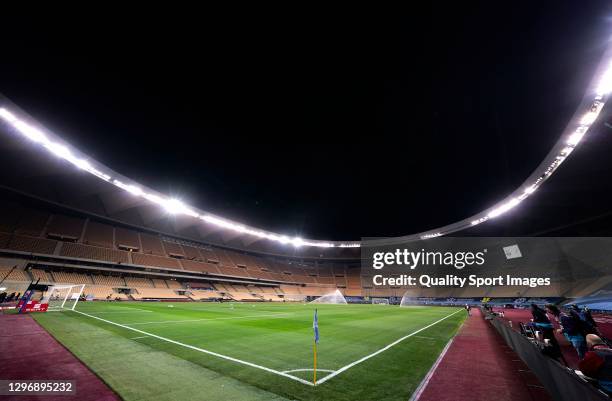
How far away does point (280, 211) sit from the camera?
145 ft

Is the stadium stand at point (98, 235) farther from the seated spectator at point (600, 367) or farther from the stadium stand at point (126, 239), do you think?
the seated spectator at point (600, 367)

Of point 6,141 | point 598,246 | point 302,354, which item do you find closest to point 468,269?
point 598,246

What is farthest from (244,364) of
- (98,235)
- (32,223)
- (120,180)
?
(98,235)

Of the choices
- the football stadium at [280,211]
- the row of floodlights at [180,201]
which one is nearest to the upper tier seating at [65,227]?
the football stadium at [280,211]

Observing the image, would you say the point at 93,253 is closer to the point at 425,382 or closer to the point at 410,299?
the point at 425,382

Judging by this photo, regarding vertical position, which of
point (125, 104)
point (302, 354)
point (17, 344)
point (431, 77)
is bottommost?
point (17, 344)

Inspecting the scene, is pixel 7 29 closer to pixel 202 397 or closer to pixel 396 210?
pixel 202 397

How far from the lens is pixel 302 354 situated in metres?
8.00

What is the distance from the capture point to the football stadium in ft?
20.2

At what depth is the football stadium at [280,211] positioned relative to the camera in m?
6.15

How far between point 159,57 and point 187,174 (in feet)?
56.3

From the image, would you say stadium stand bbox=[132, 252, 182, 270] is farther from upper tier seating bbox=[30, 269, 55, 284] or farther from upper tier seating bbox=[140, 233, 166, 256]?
upper tier seating bbox=[30, 269, 55, 284]

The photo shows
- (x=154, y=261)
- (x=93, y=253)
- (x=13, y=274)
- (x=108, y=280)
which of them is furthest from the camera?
(x=154, y=261)

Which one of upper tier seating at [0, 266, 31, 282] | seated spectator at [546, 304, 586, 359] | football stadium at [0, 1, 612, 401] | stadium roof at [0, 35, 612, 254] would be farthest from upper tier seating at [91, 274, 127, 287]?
seated spectator at [546, 304, 586, 359]
